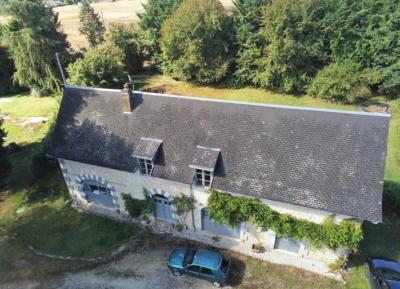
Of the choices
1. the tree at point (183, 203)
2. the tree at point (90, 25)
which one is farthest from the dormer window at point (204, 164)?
the tree at point (90, 25)

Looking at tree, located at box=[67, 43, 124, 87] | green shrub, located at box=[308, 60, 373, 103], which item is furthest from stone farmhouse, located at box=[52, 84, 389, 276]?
green shrub, located at box=[308, 60, 373, 103]

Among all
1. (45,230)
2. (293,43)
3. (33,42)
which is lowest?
(45,230)

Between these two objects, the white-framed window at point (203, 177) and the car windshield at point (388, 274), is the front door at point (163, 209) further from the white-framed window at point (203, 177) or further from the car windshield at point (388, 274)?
the car windshield at point (388, 274)

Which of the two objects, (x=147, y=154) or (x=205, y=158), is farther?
(x=147, y=154)

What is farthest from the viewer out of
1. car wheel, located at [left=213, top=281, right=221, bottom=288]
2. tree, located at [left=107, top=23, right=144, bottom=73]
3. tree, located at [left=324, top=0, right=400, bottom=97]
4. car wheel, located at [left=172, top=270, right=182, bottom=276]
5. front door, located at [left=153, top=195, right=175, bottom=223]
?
tree, located at [left=107, top=23, right=144, bottom=73]

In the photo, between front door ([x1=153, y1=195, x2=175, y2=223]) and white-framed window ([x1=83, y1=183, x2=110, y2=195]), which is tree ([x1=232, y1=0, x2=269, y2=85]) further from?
white-framed window ([x1=83, y1=183, x2=110, y2=195])

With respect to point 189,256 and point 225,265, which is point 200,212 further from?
point 225,265

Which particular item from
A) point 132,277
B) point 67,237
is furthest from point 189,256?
point 67,237
